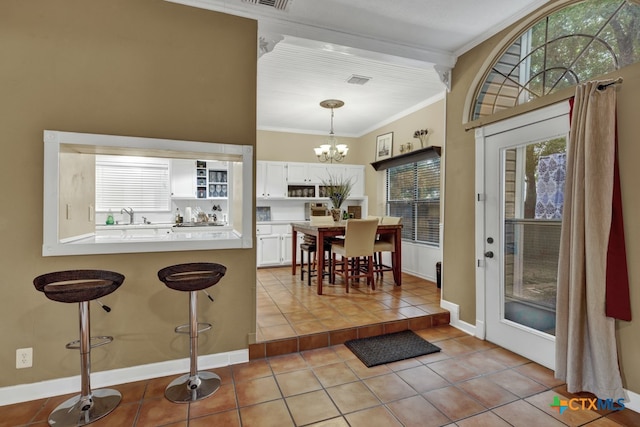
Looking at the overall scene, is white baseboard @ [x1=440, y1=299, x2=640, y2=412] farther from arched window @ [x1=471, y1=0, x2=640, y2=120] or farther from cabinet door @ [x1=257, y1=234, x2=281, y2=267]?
cabinet door @ [x1=257, y1=234, x2=281, y2=267]

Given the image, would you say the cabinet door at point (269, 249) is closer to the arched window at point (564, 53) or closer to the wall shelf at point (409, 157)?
the wall shelf at point (409, 157)

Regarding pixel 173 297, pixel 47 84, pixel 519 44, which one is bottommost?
pixel 173 297

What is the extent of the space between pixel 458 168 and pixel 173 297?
9.69 ft

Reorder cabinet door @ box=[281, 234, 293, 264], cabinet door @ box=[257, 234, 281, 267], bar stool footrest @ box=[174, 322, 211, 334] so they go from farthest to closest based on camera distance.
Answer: cabinet door @ box=[281, 234, 293, 264] < cabinet door @ box=[257, 234, 281, 267] < bar stool footrest @ box=[174, 322, 211, 334]

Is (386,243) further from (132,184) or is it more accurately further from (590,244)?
(132,184)

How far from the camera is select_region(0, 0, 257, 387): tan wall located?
2.12 meters

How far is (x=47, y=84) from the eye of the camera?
2.17 meters

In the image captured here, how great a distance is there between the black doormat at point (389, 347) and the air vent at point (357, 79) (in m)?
3.10

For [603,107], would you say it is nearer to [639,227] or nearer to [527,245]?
A: [639,227]

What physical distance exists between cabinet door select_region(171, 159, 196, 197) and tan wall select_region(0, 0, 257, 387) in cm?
333

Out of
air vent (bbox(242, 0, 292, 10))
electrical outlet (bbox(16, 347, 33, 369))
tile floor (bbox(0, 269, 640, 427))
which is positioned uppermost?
air vent (bbox(242, 0, 292, 10))

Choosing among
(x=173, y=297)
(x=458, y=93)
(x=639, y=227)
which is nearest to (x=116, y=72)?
(x=173, y=297)

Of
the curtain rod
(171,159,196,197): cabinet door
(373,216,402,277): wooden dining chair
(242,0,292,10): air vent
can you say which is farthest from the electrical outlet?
the curtain rod

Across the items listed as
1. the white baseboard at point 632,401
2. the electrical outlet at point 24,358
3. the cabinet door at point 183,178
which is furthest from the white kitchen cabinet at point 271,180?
the white baseboard at point 632,401
